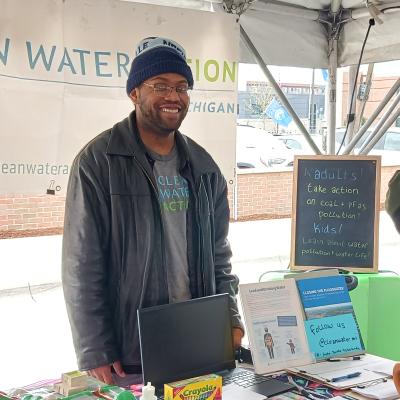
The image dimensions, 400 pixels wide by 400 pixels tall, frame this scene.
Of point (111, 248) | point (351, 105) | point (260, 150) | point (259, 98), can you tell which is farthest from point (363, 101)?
point (259, 98)

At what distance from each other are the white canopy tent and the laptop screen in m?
1.86

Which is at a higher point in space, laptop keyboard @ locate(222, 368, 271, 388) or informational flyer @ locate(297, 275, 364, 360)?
informational flyer @ locate(297, 275, 364, 360)

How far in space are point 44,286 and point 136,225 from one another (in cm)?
485

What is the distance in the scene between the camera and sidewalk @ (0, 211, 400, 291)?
6584 mm

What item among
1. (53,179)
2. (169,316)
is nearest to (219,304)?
(169,316)

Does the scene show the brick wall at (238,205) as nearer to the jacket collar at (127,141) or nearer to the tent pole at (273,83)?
the tent pole at (273,83)

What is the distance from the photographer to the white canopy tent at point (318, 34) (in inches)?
126

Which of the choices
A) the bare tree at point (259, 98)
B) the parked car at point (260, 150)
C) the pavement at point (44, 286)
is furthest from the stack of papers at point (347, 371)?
the bare tree at point (259, 98)

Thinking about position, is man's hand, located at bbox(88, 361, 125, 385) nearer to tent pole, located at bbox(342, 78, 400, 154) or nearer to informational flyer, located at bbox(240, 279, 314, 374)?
informational flyer, located at bbox(240, 279, 314, 374)

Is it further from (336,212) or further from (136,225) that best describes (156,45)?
(336,212)

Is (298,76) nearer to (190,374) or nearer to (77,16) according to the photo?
(77,16)

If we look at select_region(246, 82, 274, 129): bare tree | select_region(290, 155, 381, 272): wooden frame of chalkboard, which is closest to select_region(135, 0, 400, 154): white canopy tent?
select_region(290, 155, 381, 272): wooden frame of chalkboard

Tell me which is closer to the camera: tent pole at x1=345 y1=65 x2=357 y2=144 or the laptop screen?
the laptop screen

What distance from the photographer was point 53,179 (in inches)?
109
